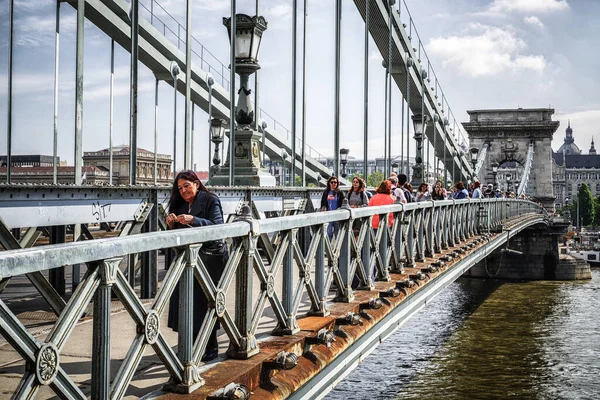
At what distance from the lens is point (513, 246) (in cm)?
4784

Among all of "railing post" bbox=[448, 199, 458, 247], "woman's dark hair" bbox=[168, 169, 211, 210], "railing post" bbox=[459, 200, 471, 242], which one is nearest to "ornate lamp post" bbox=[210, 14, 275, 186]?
"railing post" bbox=[448, 199, 458, 247]

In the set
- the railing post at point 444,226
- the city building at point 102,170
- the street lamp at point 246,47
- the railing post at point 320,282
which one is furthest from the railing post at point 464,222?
the railing post at point 320,282

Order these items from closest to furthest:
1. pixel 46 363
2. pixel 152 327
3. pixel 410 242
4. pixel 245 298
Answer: pixel 46 363
pixel 152 327
pixel 245 298
pixel 410 242

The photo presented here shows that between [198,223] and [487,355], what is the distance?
17155mm

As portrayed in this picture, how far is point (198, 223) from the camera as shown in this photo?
4672 millimetres

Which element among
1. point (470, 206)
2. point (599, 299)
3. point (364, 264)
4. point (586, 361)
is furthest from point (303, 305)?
point (599, 299)

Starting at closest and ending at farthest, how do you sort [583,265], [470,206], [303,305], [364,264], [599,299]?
[303,305]
[364,264]
[470,206]
[599,299]
[583,265]

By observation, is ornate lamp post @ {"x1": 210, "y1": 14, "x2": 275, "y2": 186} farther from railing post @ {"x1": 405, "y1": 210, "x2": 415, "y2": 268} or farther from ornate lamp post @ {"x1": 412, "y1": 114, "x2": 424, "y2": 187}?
ornate lamp post @ {"x1": 412, "y1": 114, "x2": 424, "y2": 187}

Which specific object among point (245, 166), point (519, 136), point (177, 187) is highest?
point (519, 136)

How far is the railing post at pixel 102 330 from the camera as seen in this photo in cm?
292

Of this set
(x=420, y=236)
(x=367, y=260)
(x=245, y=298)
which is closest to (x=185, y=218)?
(x=245, y=298)

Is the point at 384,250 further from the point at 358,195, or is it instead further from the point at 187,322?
the point at 187,322

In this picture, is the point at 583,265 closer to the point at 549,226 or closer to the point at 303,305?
the point at 549,226

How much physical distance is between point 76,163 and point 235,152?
3.20m
